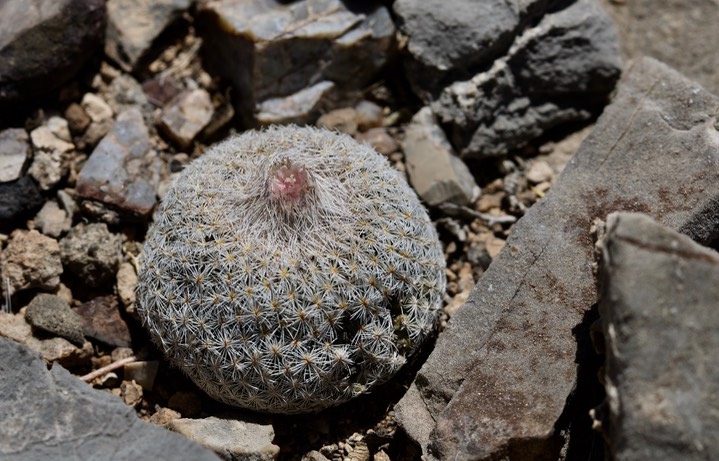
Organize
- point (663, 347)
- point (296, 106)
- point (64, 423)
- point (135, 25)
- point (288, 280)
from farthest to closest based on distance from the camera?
point (135, 25)
point (296, 106)
point (288, 280)
point (64, 423)
point (663, 347)

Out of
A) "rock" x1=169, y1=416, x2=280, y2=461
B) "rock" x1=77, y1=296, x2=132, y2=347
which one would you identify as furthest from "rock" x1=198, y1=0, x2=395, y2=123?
"rock" x1=169, y1=416, x2=280, y2=461

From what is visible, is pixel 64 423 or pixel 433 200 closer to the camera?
pixel 64 423

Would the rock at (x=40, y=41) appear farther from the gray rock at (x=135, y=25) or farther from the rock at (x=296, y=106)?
the rock at (x=296, y=106)

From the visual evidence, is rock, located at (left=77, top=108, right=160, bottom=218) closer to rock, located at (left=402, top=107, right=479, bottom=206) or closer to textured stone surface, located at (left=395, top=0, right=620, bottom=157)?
rock, located at (left=402, top=107, right=479, bottom=206)

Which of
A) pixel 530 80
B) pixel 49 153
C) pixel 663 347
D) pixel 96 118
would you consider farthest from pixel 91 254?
pixel 663 347

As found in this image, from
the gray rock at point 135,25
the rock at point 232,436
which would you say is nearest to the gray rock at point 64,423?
the rock at point 232,436

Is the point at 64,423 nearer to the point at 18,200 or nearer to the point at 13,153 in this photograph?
the point at 18,200

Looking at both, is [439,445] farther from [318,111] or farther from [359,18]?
[359,18]
